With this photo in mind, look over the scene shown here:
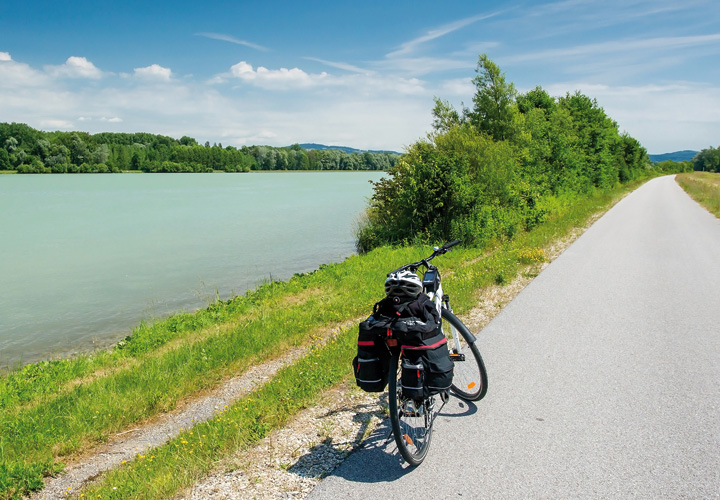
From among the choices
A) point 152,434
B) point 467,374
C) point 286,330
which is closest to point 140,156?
point 286,330

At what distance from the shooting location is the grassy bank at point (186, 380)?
3.99 meters

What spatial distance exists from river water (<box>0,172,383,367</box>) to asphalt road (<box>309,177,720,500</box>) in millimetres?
7757

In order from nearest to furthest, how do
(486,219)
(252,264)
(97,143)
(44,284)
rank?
(44,284) → (486,219) → (252,264) → (97,143)

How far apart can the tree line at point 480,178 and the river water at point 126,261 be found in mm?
3058

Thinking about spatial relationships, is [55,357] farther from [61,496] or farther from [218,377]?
[61,496]

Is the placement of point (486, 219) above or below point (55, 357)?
above

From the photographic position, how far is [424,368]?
3.37 m

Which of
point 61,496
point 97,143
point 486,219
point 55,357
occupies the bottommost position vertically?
point 55,357

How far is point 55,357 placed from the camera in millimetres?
8672

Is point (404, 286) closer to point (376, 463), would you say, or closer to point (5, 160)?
point (376, 463)

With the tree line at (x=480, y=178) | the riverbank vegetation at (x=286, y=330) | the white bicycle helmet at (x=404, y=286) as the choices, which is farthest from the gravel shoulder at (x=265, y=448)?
the tree line at (x=480, y=178)

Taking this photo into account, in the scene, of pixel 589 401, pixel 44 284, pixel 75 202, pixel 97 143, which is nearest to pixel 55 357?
pixel 44 284

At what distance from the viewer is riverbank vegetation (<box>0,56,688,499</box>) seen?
4.25 metres

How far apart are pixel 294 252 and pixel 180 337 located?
35.6 feet
